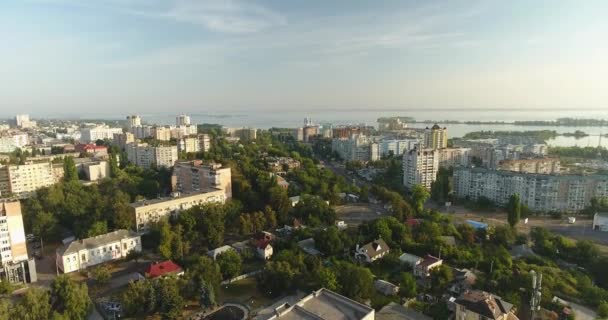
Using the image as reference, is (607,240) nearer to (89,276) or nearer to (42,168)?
(89,276)

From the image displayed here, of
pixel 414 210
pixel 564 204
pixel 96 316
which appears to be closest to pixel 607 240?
pixel 564 204

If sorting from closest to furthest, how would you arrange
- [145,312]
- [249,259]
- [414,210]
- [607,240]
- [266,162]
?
1. [145,312]
2. [249,259]
3. [607,240]
4. [414,210]
5. [266,162]

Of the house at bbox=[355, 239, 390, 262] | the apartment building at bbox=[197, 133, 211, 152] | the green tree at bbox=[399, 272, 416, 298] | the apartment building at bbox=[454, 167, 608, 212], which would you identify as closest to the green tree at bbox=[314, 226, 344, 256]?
the house at bbox=[355, 239, 390, 262]

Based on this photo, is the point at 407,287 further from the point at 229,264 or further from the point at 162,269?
the point at 162,269

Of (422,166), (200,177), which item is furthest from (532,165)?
(200,177)

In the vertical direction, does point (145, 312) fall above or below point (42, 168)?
below

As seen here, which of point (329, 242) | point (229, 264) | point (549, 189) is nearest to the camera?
point (229, 264)
